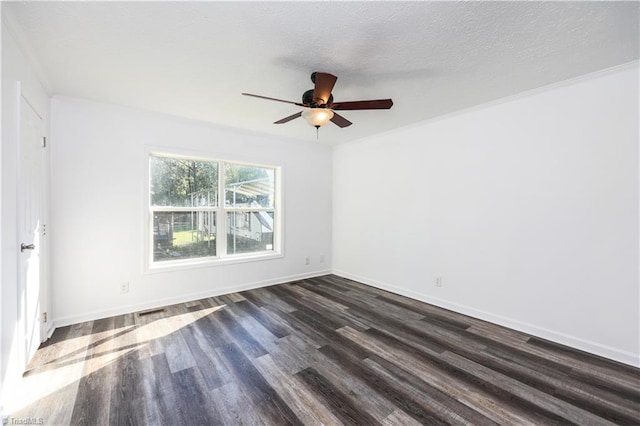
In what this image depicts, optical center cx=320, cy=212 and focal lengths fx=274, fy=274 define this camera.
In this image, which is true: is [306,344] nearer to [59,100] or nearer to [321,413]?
[321,413]

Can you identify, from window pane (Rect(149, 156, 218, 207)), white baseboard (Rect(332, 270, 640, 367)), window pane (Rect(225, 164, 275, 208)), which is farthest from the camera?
window pane (Rect(225, 164, 275, 208))

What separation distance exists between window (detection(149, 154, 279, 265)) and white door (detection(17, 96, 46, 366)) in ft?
3.65

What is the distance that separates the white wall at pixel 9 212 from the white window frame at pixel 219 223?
151 centimetres

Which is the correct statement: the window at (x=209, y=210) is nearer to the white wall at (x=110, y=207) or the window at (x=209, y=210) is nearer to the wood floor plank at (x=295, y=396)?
the white wall at (x=110, y=207)

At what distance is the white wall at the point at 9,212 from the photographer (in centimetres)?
170

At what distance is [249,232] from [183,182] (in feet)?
4.15

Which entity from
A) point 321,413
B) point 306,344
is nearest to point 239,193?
point 306,344

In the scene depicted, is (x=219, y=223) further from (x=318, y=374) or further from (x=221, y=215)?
(x=318, y=374)

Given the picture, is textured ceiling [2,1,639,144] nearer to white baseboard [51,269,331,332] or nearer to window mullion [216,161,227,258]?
window mullion [216,161,227,258]

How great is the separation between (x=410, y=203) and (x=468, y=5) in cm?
260

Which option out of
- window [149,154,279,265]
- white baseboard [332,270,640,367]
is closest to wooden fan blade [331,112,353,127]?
window [149,154,279,265]

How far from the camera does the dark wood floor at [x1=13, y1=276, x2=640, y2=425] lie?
5.67ft

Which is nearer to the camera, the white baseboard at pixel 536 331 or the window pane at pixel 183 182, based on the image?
the white baseboard at pixel 536 331

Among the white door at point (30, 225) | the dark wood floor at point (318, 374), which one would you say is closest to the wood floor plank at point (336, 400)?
the dark wood floor at point (318, 374)
